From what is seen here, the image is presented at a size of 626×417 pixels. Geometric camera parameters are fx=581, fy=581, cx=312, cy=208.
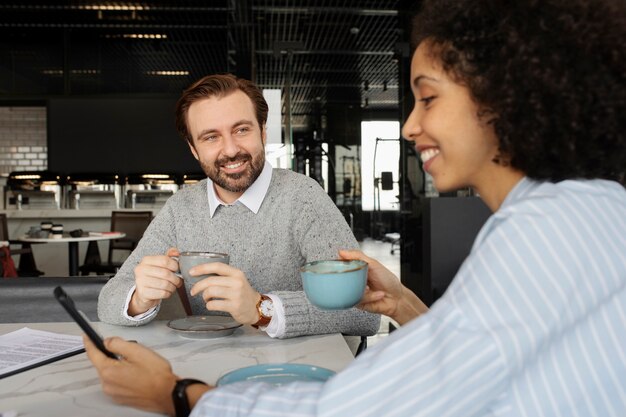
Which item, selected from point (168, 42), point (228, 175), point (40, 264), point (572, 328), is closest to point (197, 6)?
point (168, 42)

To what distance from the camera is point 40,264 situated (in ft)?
26.6

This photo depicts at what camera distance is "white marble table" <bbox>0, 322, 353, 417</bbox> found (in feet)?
3.11

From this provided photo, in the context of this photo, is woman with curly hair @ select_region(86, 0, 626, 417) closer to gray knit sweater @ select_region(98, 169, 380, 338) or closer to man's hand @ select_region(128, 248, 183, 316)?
man's hand @ select_region(128, 248, 183, 316)

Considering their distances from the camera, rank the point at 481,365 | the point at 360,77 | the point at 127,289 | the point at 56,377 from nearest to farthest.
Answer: the point at 481,365 < the point at 56,377 < the point at 127,289 < the point at 360,77

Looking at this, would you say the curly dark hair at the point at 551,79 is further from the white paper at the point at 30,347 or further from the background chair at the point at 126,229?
the background chair at the point at 126,229

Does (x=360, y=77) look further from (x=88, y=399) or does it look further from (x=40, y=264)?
(x=88, y=399)

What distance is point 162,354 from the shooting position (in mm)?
1241

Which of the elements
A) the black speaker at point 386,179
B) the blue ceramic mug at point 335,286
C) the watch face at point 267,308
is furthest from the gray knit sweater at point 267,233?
the black speaker at point 386,179

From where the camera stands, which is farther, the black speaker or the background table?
the black speaker

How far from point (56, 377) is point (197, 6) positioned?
313 inches

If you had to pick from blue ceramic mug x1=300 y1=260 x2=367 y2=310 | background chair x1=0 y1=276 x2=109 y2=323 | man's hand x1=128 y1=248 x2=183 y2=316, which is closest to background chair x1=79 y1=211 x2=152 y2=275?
background chair x1=0 y1=276 x2=109 y2=323

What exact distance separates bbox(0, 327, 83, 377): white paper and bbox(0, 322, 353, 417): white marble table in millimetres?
42

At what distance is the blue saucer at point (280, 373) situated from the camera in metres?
0.97

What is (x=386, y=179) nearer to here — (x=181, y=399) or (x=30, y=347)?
(x=30, y=347)
